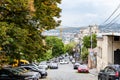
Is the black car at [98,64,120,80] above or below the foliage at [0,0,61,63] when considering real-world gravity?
below

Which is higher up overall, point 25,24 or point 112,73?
point 25,24

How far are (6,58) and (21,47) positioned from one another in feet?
5.10

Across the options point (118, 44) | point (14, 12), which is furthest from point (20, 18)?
point (118, 44)

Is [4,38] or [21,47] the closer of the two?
[4,38]

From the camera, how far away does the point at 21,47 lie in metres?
29.4

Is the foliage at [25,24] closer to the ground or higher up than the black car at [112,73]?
higher up

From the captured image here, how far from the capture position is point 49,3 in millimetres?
33094

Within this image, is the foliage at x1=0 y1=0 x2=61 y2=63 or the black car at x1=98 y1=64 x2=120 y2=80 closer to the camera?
the foliage at x1=0 y1=0 x2=61 y2=63

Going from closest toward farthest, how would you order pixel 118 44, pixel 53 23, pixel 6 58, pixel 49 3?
pixel 6 58
pixel 49 3
pixel 53 23
pixel 118 44

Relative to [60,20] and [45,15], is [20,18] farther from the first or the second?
[60,20]

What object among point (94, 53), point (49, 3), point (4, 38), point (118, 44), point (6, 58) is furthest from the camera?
point (94, 53)

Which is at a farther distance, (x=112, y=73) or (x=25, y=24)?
(x=112, y=73)

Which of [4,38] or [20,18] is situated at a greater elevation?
[20,18]

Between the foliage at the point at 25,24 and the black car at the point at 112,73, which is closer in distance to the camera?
the foliage at the point at 25,24
